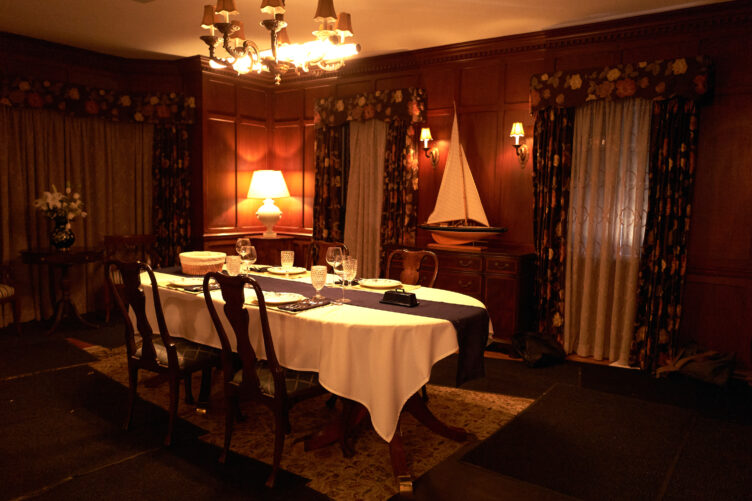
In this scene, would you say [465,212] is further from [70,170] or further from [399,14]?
[70,170]

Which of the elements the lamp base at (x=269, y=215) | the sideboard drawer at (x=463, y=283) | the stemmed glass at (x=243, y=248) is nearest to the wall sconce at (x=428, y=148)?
the sideboard drawer at (x=463, y=283)

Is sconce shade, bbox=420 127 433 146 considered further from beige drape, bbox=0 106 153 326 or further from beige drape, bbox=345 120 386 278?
beige drape, bbox=0 106 153 326

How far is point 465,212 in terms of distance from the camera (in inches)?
191

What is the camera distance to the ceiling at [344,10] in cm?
401

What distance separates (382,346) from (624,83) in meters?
3.17

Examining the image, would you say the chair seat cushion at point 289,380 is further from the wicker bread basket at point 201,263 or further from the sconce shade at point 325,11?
the sconce shade at point 325,11

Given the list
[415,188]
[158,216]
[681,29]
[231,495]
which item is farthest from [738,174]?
[158,216]

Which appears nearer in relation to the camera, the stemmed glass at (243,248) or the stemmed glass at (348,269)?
the stemmed glass at (348,269)

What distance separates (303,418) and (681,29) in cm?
391

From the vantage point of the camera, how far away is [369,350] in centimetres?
229

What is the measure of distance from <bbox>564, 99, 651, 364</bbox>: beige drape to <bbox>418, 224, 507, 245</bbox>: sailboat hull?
675mm

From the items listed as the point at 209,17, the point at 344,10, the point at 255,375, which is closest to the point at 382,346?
the point at 255,375

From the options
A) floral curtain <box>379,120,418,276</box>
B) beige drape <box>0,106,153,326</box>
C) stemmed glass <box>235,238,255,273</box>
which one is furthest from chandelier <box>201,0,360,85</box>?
beige drape <box>0,106,153,326</box>

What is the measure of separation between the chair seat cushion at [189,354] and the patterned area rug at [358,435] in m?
0.40
